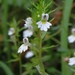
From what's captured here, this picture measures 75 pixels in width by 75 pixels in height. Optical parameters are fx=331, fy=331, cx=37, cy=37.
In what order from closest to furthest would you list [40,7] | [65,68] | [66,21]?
[40,7], [65,68], [66,21]

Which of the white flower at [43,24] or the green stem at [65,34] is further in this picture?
the green stem at [65,34]

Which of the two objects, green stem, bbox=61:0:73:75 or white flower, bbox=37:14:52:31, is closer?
white flower, bbox=37:14:52:31

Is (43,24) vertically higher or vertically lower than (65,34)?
higher

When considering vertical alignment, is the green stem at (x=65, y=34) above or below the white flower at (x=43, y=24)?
below

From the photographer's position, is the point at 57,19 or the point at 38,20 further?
the point at 57,19

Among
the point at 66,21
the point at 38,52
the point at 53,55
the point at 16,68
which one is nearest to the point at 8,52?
the point at 16,68

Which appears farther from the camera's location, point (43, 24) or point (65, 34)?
point (65, 34)

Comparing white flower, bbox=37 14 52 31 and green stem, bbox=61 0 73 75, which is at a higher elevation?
white flower, bbox=37 14 52 31

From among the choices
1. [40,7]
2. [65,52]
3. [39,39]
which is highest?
[40,7]

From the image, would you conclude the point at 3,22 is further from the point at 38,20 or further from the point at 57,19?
the point at 38,20


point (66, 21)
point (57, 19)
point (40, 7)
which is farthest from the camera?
point (57, 19)

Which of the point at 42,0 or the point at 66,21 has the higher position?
the point at 42,0
